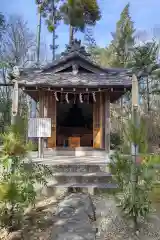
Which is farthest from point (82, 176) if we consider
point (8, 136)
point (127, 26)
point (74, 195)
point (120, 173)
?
point (127, 26)

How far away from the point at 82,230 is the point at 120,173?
1.23 metres

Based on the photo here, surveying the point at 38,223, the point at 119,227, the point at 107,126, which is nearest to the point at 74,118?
the point at 107,126

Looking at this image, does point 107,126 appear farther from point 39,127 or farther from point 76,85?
point 39,127

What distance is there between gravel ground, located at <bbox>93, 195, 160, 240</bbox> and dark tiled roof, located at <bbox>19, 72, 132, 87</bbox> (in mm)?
4903

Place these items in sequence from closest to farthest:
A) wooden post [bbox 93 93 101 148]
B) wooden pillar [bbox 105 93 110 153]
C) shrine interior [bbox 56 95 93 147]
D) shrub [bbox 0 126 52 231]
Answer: shrub [bbox 0 126 52 231] → wooden pillar [bbox 105 93 110 153] → wooden post [bbox 93 93 101 148] → shrine interior [bbox 56 95 93 147]

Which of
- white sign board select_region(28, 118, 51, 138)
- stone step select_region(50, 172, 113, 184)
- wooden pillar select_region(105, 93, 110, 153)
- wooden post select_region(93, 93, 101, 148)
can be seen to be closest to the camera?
stone step select_region(50, 172, 113, 184)

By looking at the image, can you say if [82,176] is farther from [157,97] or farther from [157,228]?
[157,97]

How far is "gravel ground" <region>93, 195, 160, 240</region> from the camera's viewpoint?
4367 mm

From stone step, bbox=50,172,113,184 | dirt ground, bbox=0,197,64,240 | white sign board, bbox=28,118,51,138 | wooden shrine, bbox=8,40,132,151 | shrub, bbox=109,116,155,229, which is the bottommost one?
dirt ground, bbox=0,197,64,240

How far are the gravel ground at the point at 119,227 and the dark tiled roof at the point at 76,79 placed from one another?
4903 millimetres

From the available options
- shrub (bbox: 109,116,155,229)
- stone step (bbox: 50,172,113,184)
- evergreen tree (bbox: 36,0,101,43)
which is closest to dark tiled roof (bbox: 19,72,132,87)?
stone step (bbox: 50,172,113,184)

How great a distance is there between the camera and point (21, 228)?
186 inches

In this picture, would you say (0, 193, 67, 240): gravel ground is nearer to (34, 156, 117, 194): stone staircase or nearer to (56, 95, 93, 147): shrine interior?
(34, 156, 117, 194): stone staircase

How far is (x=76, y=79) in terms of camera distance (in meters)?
9.48
